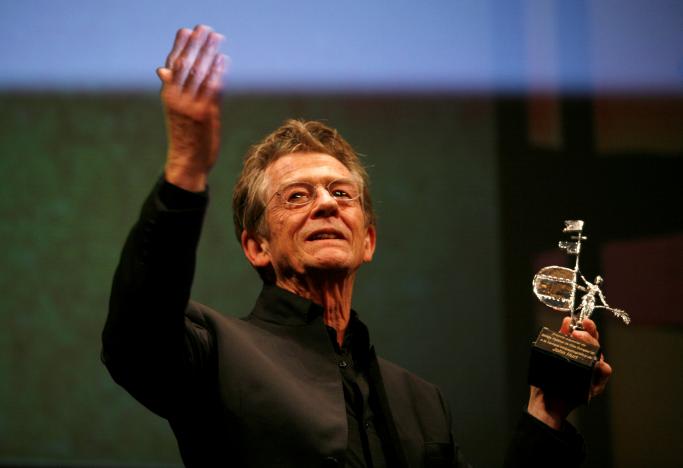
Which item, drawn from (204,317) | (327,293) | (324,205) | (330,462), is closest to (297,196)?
(324,205)

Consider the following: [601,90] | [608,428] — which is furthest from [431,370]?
[601,90]

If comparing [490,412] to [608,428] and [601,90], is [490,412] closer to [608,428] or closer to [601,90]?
[608,428]

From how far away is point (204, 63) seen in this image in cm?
88

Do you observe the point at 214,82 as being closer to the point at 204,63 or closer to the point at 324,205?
the point at 204,63

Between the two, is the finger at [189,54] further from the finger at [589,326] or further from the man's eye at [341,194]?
the finger at [589,326]

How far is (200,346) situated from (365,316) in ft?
3.30

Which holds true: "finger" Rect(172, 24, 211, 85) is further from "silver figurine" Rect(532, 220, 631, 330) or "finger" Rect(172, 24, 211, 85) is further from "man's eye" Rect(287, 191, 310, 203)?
"silver figurine" Rect(532, 220, 631, 330)

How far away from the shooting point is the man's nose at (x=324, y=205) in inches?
51.9

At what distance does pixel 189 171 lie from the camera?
864mm

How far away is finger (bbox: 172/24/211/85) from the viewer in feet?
2.86

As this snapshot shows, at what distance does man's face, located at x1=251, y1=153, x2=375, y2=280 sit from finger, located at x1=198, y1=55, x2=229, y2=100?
0.46 metres

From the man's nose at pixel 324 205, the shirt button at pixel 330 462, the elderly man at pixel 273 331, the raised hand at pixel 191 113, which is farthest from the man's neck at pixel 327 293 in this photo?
the raised hand at pixel 191 113

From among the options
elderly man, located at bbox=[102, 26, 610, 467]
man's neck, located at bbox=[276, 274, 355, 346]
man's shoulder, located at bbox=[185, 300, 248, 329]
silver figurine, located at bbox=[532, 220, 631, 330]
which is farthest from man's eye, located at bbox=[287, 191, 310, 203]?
silver figurine, located at bbox=[532, 220, 631, 330]

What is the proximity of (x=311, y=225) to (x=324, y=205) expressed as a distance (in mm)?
40
